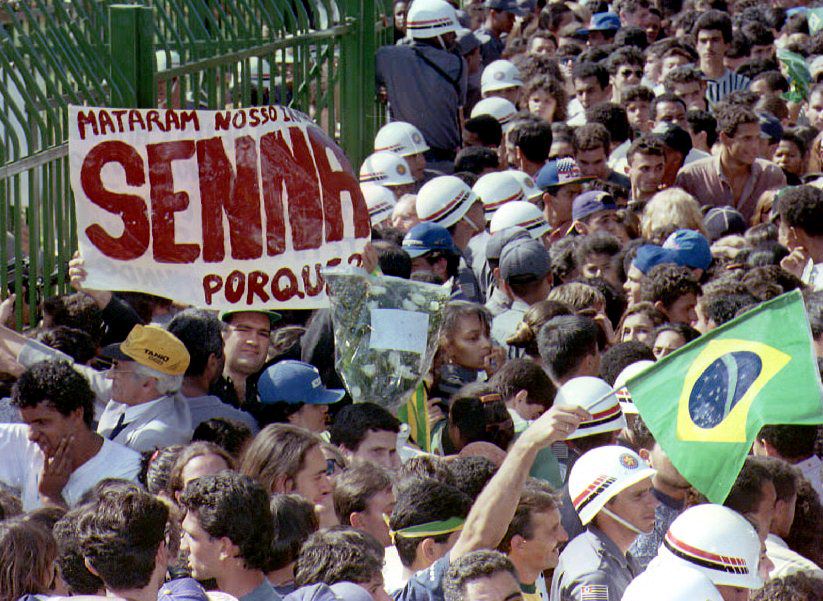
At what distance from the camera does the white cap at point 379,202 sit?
1102cm

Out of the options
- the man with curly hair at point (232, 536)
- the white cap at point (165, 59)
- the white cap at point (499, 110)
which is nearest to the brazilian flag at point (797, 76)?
the white cap at point (499, 110)

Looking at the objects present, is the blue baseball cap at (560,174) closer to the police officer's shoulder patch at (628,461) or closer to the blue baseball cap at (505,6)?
the police officer's shoulder patch at (628,461)

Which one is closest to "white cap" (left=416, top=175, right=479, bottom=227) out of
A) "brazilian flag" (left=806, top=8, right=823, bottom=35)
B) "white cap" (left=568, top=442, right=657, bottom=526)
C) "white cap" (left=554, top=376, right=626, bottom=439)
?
"white cap" (left=554, top=376, right=626, bottom=439)

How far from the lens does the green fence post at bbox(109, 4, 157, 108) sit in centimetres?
865

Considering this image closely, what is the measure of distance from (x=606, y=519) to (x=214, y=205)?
9.70 ft

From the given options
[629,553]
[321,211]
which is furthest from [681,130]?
[629,553]

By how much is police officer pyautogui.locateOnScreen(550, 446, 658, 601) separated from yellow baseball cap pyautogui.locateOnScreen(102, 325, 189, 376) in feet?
6.25

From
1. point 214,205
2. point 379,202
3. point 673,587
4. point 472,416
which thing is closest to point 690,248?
point 379,202

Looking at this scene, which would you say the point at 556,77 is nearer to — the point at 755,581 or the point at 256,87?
the point at 256,87

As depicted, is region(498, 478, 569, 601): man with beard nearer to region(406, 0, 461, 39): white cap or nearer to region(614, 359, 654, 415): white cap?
region(614, 359, 654, 415): white cap

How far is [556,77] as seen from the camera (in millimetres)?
14609

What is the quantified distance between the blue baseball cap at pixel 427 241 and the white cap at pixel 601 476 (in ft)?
10.4

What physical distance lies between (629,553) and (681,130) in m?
6.06

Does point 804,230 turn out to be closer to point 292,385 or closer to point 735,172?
point 735,172
